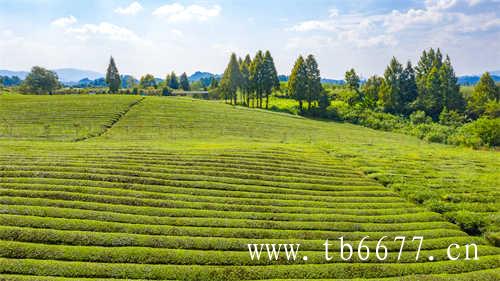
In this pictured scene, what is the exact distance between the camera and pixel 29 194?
1455 centimetres

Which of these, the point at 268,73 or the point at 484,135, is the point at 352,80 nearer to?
the point at 268,73

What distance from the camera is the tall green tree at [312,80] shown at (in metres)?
69.9

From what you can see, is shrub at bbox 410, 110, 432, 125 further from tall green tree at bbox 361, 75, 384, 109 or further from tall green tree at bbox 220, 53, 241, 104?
tall green tree at bbox 220, 53, 241, 104

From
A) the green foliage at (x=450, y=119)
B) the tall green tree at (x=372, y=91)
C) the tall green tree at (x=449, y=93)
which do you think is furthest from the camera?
the tall green tree at (x=372, y=91)

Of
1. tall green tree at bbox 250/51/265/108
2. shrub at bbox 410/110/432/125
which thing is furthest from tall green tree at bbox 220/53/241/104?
shrub at bbox 410/110/432/125

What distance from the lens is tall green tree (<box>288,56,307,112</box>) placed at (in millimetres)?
69844

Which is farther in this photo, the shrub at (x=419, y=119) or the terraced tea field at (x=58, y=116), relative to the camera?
the shrub at (x=419, y=119)

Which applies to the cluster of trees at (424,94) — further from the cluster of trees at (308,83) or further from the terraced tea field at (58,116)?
the terraced tea field at (58,116)

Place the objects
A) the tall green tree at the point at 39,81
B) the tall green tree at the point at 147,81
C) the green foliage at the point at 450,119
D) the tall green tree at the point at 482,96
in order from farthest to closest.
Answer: the tall green tree at the point at 147,81 < the tall green tree at the point at 39,81 < the tall green tree at the point at 482,96 < the green foliage at the point at 450,119

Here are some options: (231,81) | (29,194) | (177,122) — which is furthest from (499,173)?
(231,81)

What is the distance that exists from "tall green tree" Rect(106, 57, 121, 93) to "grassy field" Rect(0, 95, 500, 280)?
6629 centimetres

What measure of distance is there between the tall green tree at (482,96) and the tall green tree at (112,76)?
88.0 meters

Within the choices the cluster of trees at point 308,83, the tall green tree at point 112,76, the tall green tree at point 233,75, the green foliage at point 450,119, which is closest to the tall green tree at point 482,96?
the green foliage at point 450,119

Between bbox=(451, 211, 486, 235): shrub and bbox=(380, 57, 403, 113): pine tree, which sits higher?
bbox=(380, 57, 403, 113): pine tree
